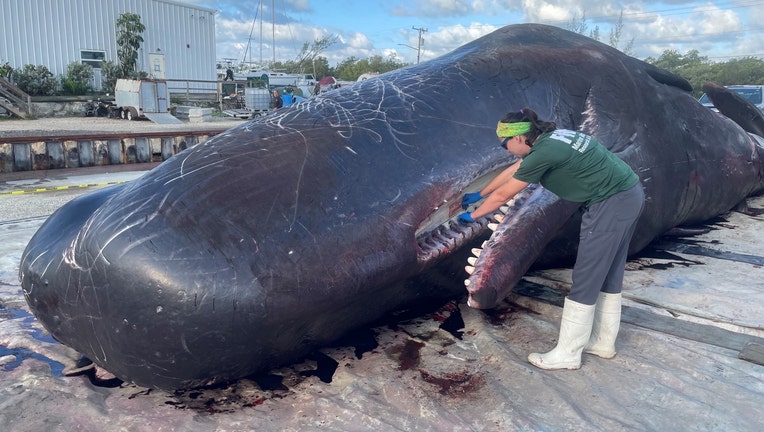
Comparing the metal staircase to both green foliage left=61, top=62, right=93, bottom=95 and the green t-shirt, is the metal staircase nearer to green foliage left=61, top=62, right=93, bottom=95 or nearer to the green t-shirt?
green foliage left=61, top=62, right=93, bottom=95

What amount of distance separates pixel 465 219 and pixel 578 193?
0.83m

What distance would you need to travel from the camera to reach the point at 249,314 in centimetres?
365

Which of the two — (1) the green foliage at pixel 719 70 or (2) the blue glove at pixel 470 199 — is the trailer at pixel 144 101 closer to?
(2) the blue glove at pixel 470 199

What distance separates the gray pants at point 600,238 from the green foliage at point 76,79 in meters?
34.6

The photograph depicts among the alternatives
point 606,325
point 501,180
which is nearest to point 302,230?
point 501,180

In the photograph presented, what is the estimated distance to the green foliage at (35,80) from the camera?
3153 cm

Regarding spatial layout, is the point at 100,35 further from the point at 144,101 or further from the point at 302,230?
the point at 302,230

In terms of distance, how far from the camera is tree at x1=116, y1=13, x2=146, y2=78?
35375mm

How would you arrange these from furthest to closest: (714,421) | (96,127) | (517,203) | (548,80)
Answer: (96,127)
(548,80)
(517,203)
(714,421)

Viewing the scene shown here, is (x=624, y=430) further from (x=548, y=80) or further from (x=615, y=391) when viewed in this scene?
(x=548, y=80)

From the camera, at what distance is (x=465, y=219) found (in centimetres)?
472

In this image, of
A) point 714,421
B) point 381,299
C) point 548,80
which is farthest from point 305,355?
point 548,80

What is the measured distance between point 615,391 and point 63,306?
362 centimetres

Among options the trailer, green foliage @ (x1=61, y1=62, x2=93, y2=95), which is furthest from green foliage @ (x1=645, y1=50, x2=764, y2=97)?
green foliage @ (x1=61, y1=62, x2=93, y2=95)
